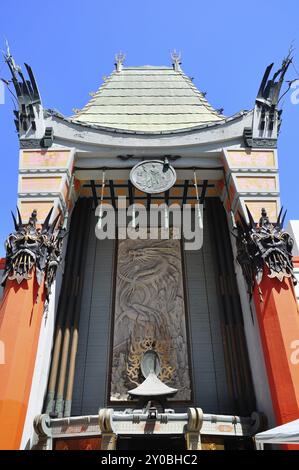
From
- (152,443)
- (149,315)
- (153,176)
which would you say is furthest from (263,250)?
(152,443)

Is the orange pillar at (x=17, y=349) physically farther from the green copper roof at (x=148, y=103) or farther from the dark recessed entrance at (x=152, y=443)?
the green copper roof at (x=148, y=103)

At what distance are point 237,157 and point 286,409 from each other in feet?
34.1

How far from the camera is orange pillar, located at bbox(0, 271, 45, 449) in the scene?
11.9 m

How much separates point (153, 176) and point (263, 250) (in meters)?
5.83

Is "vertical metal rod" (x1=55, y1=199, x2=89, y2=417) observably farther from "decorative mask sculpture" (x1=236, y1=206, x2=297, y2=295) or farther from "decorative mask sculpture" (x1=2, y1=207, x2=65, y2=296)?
"decorative mask sculpture" (x1=236, y1=206, x2=297, y2=295)

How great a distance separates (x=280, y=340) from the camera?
1326cm

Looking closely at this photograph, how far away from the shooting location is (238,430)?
13156mm

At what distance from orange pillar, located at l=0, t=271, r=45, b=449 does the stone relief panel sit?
167 inches

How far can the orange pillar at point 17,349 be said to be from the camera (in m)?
11.9

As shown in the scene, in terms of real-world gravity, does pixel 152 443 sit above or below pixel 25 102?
below

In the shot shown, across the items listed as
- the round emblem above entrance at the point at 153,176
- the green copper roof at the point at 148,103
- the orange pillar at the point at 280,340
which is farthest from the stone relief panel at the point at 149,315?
the green copper roof at the point at 148,103

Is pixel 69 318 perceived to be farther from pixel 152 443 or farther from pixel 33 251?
pixel 152 443

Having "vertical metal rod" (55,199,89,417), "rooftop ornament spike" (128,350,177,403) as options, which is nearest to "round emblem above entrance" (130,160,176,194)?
"vertical metal rod" (55,199,89,417)

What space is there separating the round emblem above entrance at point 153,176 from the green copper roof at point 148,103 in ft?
7.95
